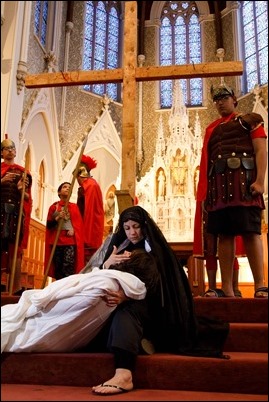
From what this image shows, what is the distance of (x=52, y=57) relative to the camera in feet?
34.4

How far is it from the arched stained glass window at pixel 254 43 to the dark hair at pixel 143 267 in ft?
33.8

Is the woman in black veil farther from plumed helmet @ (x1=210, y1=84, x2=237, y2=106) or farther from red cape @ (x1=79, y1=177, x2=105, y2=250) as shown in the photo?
red cape @ (x1=79, y1=177, x2=105, y2=250)

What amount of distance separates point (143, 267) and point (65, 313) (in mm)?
505

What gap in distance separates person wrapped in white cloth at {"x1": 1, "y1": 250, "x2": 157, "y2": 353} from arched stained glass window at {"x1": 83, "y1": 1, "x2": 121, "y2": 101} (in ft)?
35.2

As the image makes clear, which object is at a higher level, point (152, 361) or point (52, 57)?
point (52, 57)

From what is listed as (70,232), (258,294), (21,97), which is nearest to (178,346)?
(258,294)

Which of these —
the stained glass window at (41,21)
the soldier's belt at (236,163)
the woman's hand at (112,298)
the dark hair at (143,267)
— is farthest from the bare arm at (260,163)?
the stained glass window at (41,21)

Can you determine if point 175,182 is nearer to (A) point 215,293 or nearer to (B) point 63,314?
(A) point 215,293

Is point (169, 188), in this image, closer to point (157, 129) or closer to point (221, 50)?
point (157, 129)

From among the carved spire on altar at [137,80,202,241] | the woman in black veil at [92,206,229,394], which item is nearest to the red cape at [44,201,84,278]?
the woman in black veil at [92,206,229,394]

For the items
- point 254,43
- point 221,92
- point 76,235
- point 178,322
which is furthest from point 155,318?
point 254,43

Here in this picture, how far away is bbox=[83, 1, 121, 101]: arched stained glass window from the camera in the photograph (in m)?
12.9

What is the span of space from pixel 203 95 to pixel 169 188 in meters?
3.96

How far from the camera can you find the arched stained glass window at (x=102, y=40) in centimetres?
1287
